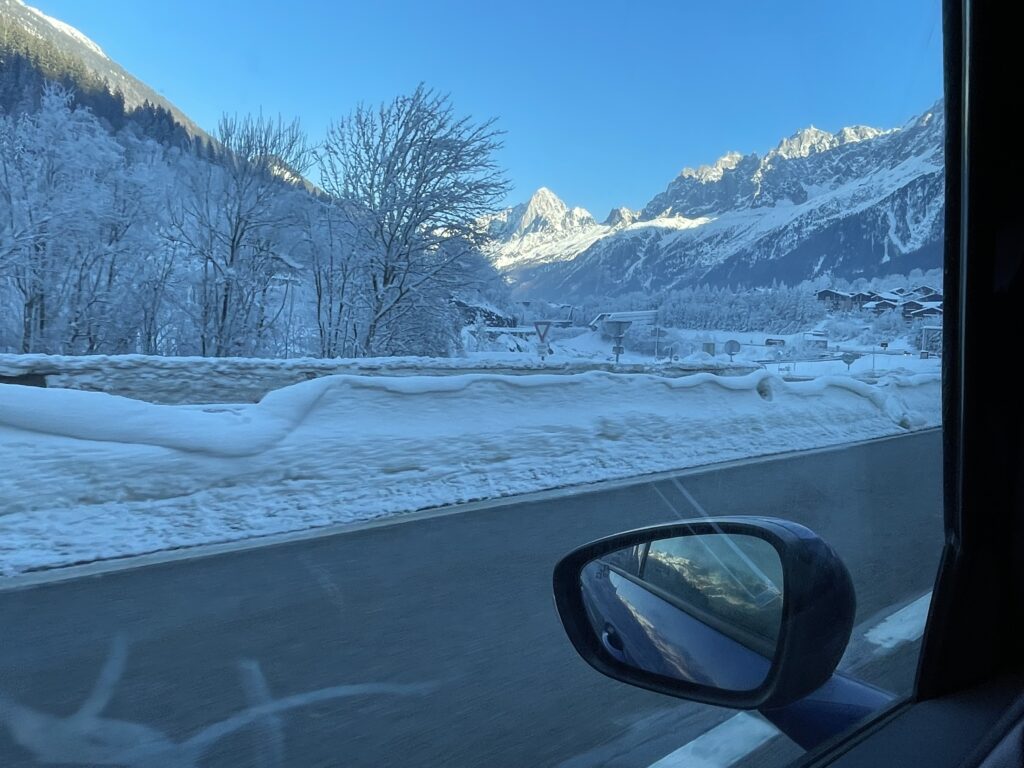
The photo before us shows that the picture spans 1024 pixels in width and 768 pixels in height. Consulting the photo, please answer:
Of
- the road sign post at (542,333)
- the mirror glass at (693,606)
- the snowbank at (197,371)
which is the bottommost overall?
the mirror glass at (693,606)

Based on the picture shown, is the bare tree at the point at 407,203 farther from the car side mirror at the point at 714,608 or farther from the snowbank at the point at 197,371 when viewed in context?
the car side mirror at the point at 714,608

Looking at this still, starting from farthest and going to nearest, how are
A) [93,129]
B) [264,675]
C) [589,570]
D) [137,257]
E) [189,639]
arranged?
[137,257] < [93,129] < [189,639] < [264,675] < [589,570]

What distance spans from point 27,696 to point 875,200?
410 centimetres

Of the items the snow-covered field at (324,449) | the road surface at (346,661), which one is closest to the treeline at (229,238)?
the snow-covered field at (324,449)

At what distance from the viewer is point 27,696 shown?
3059 millimetres

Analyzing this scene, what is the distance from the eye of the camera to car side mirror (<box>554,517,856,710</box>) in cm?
165

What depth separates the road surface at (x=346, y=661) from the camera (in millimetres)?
2752

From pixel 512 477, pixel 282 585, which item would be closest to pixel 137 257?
pixel 512 477

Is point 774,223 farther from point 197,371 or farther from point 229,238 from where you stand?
point 229,238

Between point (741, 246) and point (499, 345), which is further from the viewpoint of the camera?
point (499, 345)

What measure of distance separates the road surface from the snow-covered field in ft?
2.85

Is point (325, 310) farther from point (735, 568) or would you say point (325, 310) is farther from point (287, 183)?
point (735, 568)

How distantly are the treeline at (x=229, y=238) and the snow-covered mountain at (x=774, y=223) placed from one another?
44.3 feet

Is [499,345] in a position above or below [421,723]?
above
